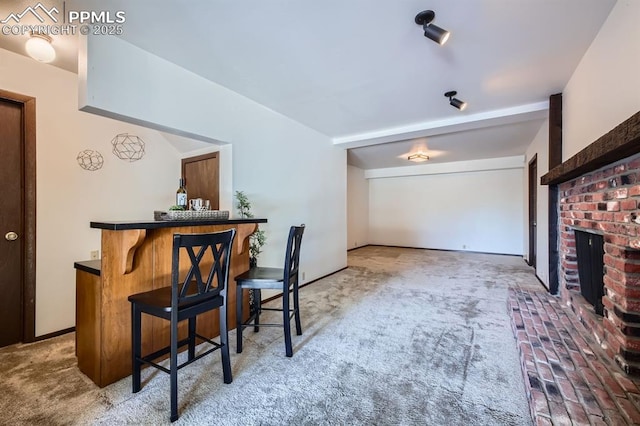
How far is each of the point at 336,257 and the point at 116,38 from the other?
4016 mm

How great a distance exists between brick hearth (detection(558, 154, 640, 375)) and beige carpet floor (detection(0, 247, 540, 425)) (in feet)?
1.91

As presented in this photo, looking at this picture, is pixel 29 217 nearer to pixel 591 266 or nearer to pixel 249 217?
pixel 249 217

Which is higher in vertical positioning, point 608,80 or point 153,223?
point 608,80

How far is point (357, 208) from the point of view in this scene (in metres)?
8.09

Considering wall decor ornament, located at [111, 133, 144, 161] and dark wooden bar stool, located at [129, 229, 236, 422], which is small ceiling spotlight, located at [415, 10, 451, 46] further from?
wall decor ornament, located at [111, 133, 144, 161]

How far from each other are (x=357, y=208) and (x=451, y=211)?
258 centimetres

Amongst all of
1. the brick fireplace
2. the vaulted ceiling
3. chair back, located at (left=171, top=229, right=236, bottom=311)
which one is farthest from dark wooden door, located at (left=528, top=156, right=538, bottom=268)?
chair back, located at (left=171, top=229, right=236, bottom=311)

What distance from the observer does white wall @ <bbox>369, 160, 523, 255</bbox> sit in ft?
22.6

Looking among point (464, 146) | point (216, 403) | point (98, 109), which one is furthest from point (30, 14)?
point (464, 146)

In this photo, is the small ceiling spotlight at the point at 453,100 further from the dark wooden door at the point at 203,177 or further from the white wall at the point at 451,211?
the white wall at the point at 451,211

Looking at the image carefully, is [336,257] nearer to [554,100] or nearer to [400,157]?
[400,157]

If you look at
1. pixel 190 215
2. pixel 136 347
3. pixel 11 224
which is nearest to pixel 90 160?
pixel 11 224

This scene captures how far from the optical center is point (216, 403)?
5.37ft

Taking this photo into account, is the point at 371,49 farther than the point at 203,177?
No
